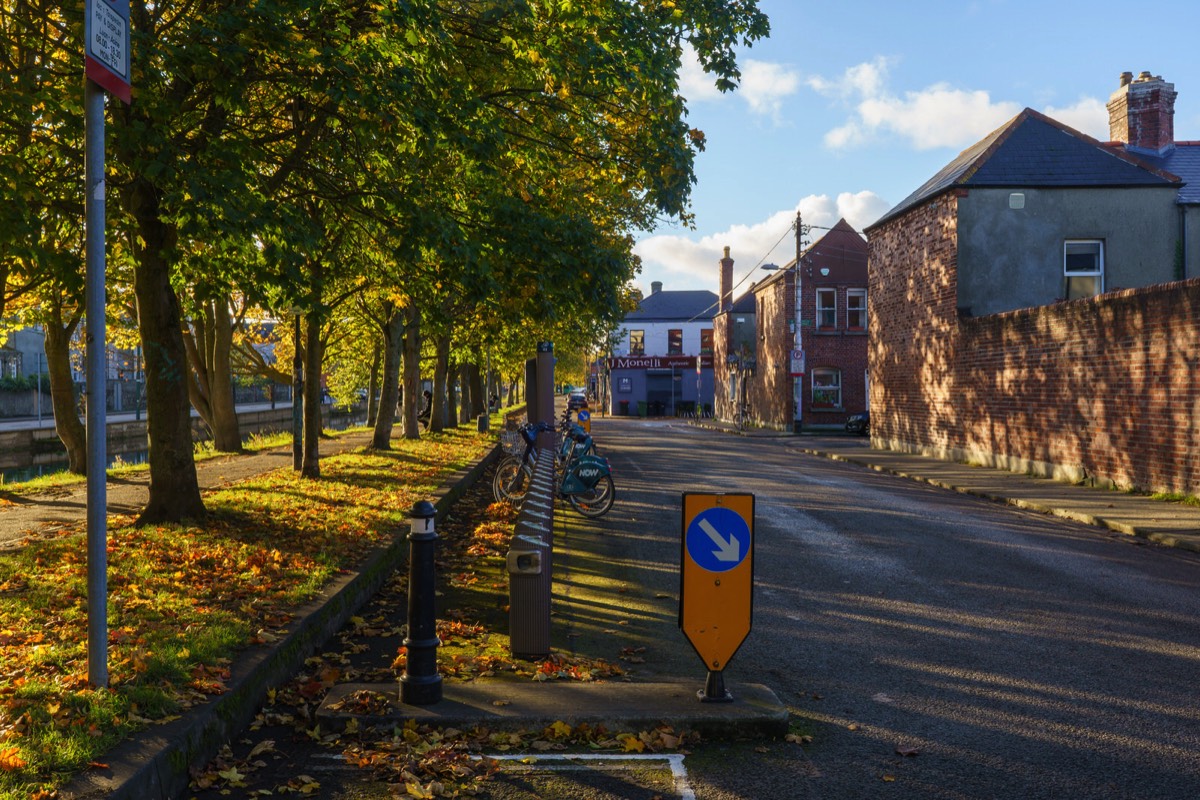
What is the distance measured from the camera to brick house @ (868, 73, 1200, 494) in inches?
625

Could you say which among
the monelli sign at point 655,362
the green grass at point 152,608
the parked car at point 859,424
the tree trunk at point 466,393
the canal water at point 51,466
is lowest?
the canal water at point 51,466

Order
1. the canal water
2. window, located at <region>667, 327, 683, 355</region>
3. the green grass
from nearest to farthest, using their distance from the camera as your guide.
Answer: the green grass, the canal water, window, located at <region>667, 327, 683, 355</region>

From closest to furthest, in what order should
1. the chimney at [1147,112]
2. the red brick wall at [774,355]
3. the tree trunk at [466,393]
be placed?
the chimney at [1147,112], the red brick wall at [774,355], the tree trunk at [466,393]

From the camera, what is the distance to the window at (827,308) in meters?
45.2

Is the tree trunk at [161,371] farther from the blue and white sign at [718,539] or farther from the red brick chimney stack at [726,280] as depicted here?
the red brick chimney stack at [726,280]

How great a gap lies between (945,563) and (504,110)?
7513 mm

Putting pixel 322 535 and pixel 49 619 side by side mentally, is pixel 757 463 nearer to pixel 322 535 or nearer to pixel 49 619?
pixel 322 535

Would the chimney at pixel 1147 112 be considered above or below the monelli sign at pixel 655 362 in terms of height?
above

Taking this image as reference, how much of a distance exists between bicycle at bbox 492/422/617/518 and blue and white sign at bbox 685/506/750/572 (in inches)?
287

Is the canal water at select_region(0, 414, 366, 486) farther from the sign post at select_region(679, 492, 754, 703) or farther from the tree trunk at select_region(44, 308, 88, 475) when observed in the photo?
the sign post at select_region(679, 492, 754, 703)

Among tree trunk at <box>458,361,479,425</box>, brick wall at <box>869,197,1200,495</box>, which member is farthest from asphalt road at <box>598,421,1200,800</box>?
tree trunk at <box>458,361,479,425</box>

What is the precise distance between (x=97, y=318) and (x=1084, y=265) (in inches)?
936

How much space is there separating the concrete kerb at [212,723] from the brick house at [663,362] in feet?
234

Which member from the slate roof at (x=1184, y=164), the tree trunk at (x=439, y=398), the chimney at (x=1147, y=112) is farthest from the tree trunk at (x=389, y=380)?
the chimney at (x=1147, y=112)
